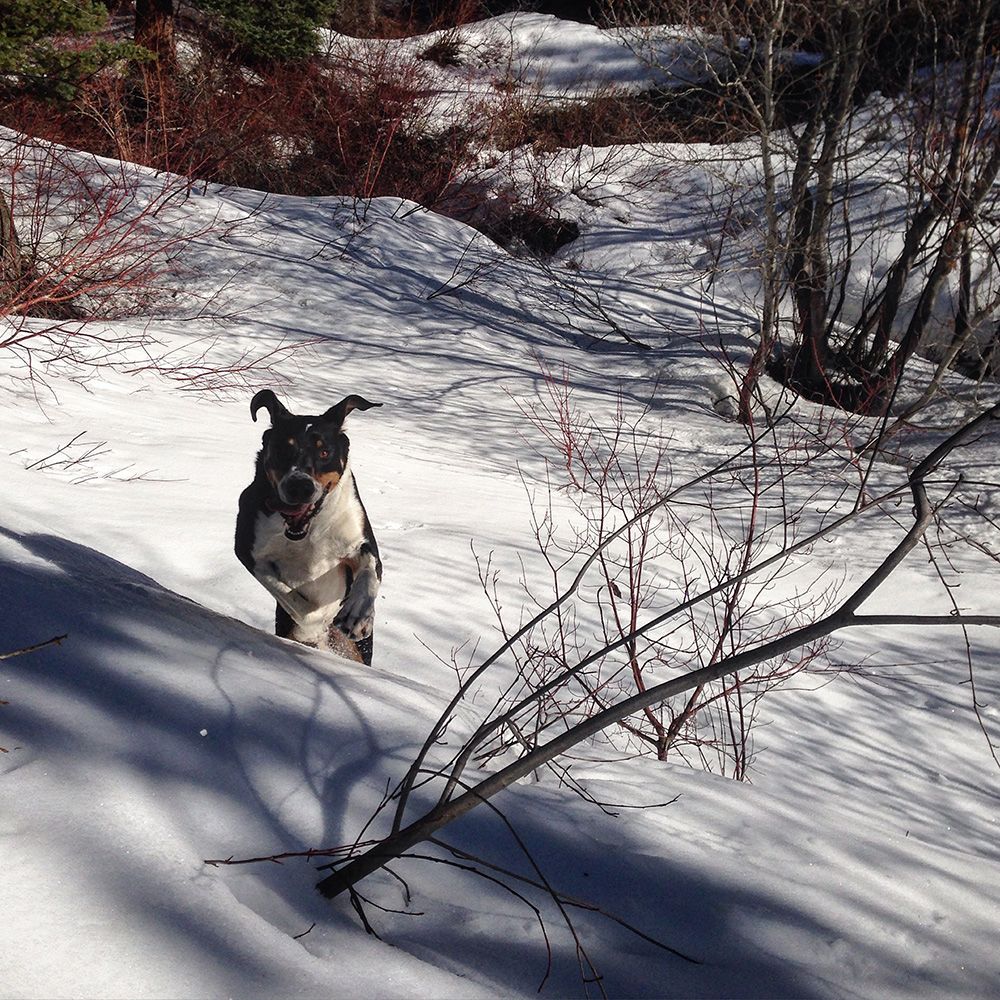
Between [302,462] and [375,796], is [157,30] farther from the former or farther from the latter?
[375,796]

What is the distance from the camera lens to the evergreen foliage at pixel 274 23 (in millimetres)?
15363

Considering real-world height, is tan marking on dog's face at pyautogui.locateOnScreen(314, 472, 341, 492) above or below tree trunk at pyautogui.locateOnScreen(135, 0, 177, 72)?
below

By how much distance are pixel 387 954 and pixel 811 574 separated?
6125 millimetres

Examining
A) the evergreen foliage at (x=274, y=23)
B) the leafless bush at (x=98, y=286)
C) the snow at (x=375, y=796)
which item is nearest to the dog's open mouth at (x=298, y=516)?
the snow at (x=375, y=796)

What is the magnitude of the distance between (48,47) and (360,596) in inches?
374

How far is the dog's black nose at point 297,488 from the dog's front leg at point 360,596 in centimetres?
36

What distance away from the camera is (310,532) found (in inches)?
110

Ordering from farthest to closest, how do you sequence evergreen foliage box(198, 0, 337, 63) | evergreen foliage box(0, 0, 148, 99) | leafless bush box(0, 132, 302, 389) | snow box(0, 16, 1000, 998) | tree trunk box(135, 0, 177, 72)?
evergreen foliage box(198, 0, 337, 63)
tree trunk box(135, 0, 177, 72)
evergreen foliage box(0, 0, 148, 99)
leafless bush box(0, 132, 302, 389)
snow box(0, 16, 1000, 998)

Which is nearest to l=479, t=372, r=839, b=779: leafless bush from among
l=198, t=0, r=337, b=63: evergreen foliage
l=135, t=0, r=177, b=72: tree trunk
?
l=198, t=0, r=337, b=63: evergreen foliage

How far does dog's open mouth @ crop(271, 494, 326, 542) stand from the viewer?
8.76ft

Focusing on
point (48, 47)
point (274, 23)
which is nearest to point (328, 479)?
point (48, 47)

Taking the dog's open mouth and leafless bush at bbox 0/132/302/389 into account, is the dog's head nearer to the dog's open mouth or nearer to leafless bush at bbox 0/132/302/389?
the dog's open mouth

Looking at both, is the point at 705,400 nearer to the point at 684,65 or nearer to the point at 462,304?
the point at 462,304

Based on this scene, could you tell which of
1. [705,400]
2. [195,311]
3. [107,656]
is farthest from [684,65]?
[107,656]
